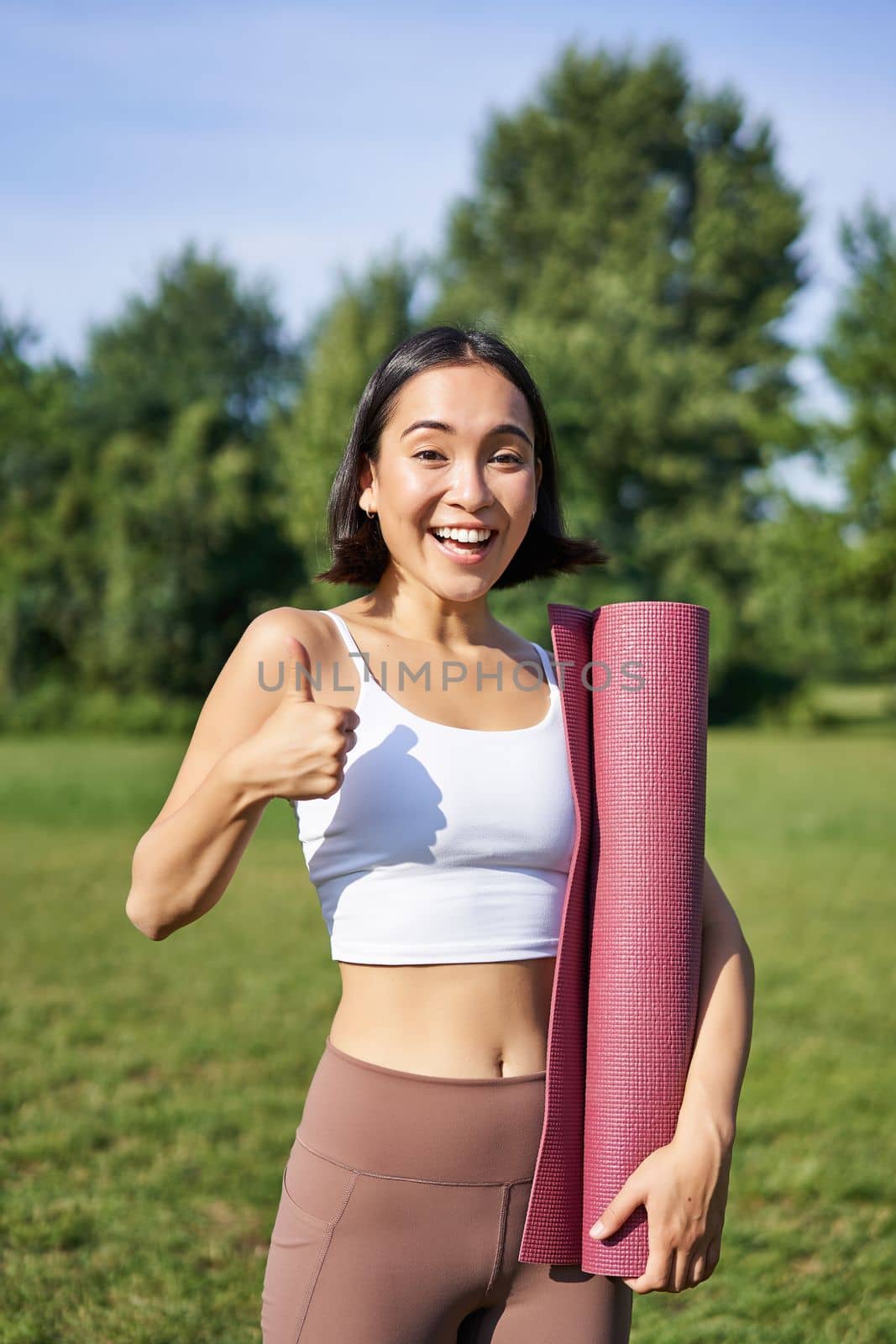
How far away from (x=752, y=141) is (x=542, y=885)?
133ft

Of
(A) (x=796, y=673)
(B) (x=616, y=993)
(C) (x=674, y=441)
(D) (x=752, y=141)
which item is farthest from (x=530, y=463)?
(D) (x=752, y=141)

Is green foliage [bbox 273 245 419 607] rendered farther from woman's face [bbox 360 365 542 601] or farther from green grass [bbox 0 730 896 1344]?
woman's face [bbox 360 365 542 601]

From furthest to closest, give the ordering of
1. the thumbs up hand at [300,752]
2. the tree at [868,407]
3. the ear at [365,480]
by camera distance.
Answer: the tree at [868,407], the ear at [365,480], the thumbs up hand at [300,752]

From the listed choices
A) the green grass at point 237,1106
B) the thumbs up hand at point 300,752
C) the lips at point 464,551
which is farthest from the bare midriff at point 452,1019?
the green grass at point 237,1106

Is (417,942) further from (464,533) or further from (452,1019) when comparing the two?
(464,533)

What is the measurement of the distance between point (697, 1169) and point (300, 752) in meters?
0.70

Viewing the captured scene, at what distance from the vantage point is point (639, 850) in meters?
1.58

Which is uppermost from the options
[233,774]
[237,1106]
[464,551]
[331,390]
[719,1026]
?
[331,390]

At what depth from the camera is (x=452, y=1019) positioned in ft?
5.21

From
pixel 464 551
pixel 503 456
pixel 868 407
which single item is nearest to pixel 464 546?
pixel 464 551

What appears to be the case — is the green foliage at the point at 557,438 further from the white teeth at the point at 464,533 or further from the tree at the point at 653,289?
the white teeth at the point at 464,533

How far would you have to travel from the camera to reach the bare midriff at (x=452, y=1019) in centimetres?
159

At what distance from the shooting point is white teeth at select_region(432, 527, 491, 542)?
5.60 ft

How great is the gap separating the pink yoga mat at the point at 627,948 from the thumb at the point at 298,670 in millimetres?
360
